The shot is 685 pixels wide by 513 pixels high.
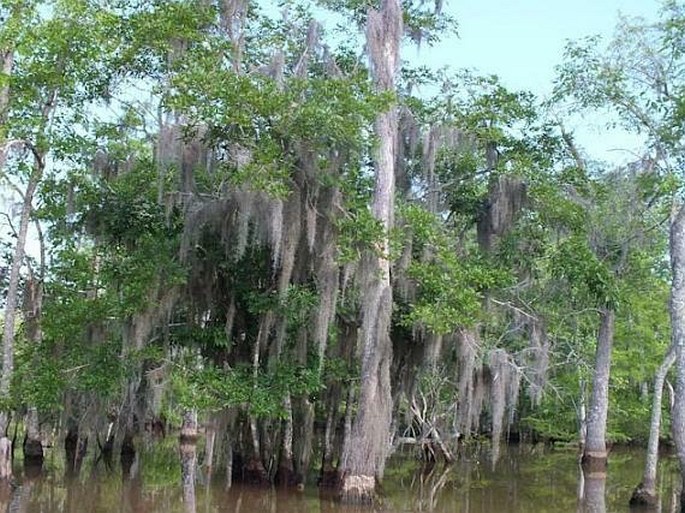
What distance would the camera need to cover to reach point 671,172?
36.6 ft

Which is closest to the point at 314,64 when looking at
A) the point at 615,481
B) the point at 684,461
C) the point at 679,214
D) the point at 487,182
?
the point at 487,182

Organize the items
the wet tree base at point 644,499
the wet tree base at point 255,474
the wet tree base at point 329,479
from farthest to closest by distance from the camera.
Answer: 1. the wet tree base at point 255,474
2. the wet tree base at point 329,479
3. the wet tree base at point 644,499

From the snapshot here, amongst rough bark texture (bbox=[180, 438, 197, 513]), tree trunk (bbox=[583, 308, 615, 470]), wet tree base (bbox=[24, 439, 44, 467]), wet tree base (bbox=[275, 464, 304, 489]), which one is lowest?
wet tree base (bbox=[24, 439, 44, 467])

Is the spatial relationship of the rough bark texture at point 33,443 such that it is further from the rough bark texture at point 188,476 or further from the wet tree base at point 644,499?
the wet tree base at point 644,499

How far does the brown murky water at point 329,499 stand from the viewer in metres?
10.6

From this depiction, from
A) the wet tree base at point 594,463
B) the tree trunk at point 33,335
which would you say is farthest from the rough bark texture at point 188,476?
the wet tree base at point 594,463

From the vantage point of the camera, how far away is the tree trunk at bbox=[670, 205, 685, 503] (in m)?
10.1

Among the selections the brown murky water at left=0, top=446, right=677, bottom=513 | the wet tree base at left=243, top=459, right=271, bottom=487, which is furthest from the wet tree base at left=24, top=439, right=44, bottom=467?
the wet tree base at left=243, top=459, right=271, bottom=487

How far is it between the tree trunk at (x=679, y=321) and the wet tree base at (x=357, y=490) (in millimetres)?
3993

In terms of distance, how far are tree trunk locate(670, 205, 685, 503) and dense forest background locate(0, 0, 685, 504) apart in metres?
0.04

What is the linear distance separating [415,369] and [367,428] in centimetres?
192

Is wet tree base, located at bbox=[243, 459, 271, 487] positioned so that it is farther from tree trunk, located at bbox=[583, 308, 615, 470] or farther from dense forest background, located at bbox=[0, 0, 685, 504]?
tree trunk, located at bbox=[583, 308, 615, 470]

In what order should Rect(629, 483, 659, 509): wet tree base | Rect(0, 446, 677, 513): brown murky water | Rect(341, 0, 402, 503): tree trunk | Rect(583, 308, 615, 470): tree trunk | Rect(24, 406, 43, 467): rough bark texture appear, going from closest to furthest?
1. Rect(0, 446, 677, 513): brown murky water
2. Rect(341, 0, 402, 503): tree trunk
3. Rect(629, 483, 659, 509): wet tree base
4. Rect(24, 406, 43, 467): rough bark texture
5. Rect(583, 308, 615, 470): tree trunk

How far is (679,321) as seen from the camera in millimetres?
10289
